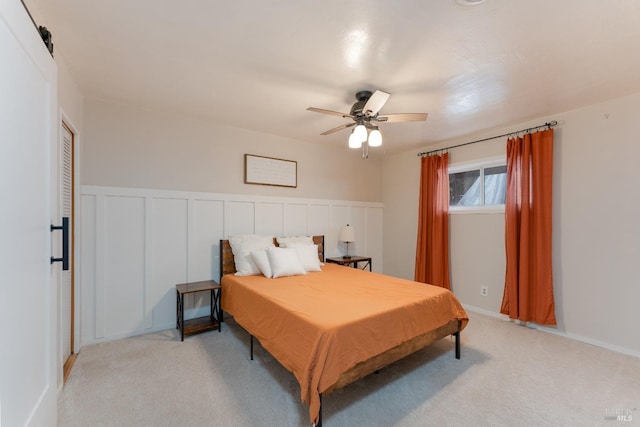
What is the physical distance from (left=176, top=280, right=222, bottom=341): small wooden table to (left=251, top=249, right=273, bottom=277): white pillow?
497 millimetres

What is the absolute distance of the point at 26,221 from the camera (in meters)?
1.08

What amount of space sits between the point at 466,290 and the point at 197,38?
4.30 metres

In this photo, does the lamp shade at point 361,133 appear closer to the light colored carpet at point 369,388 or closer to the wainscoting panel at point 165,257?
the light colored carpet at point 369,388

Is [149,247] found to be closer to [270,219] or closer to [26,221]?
[270,219]

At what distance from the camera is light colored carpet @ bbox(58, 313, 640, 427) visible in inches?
70.9

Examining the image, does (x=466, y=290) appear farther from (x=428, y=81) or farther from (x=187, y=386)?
(x=187, y=386)

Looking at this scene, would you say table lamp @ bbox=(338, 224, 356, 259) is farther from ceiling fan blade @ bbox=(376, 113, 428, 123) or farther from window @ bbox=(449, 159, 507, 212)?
ceiling fan blade @ bbox=(376, 113, 428, 123)

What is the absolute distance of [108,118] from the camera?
293 centimetres

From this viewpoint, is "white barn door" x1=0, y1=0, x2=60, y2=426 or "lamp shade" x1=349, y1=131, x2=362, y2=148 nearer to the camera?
"white barn door" x1=0, y1=0, x2=60, y2=426

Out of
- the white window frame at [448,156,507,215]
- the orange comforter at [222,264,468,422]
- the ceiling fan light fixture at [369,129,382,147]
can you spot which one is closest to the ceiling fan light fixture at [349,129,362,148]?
the ceiling fan light fixture at [369,129,382,147]

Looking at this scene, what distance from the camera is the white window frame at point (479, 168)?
3.73m

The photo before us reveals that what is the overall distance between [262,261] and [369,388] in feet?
5.49

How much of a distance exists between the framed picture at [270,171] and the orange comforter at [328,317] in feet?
4.70

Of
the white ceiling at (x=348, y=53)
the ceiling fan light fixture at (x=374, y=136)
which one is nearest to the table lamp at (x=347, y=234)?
the white ceiling at (x=348, y=53)
